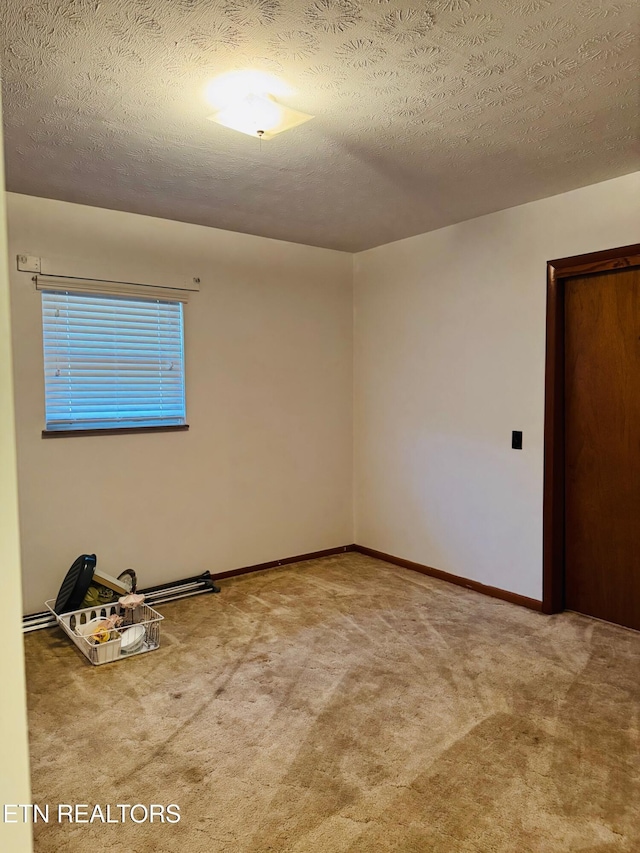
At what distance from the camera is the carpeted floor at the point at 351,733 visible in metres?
1.84

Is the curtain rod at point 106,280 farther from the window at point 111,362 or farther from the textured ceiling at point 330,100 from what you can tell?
the textured ceiling at point 330,100

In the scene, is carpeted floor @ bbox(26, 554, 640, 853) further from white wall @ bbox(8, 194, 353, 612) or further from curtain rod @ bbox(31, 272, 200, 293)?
curtain rod @ bbox(31, 272, 200, 293)

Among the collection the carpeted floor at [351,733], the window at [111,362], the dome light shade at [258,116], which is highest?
the dome light shade at [258,116]

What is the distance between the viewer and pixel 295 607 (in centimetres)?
373

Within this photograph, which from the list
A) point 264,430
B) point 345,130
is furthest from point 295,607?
point 345,130

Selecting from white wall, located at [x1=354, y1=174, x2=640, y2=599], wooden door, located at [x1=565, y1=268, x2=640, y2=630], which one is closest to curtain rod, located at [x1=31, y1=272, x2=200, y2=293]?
white wall, located at [x1=354, y1=174, x2=640, y2=599]

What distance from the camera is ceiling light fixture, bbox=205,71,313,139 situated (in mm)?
2117

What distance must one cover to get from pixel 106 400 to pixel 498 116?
271 cm

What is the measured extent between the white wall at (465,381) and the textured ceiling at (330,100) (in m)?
0.28

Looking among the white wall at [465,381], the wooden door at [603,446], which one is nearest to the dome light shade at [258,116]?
the white wall at [465,381]

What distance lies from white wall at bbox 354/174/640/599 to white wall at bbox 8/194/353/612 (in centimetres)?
34

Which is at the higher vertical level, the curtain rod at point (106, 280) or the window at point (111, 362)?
the curtain rod at point (106, 280)

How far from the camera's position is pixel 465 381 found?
13.3 feet

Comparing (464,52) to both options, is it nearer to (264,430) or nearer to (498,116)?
(498,116)
